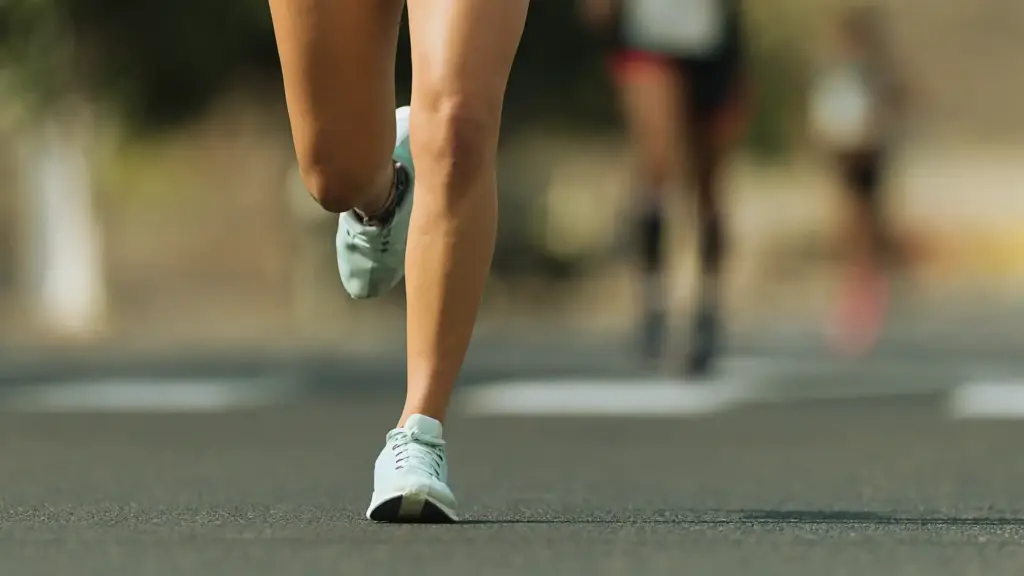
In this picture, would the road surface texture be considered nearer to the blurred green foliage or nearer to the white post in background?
the blurred green foliage

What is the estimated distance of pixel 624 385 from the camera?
1014cm

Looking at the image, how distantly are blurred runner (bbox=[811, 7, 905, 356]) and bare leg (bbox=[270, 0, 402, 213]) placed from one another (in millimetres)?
9818

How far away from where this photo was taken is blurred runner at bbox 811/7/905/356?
15.2m

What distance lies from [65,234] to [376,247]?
51.3 feet

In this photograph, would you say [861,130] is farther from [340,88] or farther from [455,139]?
[455,139]

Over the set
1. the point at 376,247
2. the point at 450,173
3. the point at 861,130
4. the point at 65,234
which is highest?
the point at 65,234

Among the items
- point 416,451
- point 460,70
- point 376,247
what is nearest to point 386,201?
point 376,247

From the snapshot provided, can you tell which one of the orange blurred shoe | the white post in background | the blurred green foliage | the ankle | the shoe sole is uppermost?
the blurred green foliage

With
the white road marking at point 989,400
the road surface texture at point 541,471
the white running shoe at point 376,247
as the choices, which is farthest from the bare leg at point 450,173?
the white road marking at point 989,400

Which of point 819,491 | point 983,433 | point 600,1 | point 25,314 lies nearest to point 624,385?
point 600,1

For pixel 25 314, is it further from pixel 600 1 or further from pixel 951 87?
pixel 951 87

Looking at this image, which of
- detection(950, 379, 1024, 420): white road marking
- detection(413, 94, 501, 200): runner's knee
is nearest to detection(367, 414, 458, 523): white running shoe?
Answer: detection(413, 94, 501, 200): runner's knee

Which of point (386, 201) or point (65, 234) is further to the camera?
point (65, 234)

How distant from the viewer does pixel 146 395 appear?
10.2 meters
